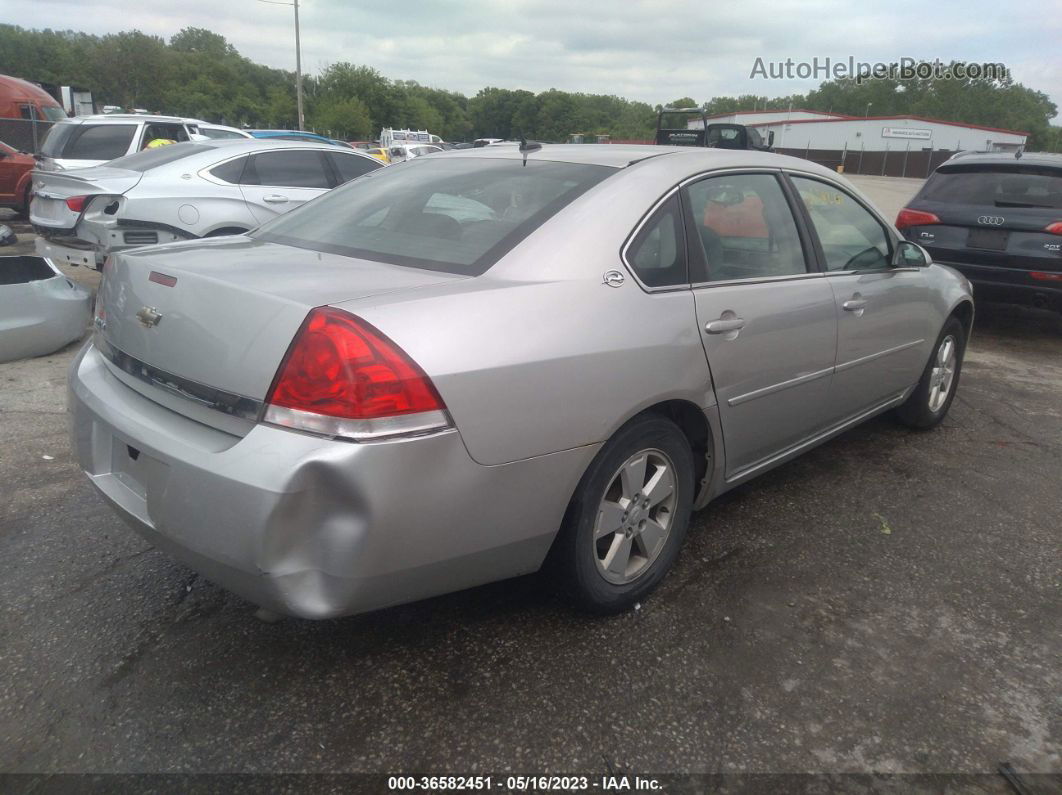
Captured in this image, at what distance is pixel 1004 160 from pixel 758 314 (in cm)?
541

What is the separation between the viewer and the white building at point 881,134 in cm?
6159

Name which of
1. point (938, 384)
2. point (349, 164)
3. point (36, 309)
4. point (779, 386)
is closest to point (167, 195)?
point (36, 309)

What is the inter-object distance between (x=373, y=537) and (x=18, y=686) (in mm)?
1230

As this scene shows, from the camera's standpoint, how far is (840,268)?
356cm

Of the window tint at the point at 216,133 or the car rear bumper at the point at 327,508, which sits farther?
the window tint at the point at 216,133

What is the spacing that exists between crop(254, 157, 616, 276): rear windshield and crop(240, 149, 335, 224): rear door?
172 inches

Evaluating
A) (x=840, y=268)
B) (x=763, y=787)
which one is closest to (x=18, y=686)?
(x=763, y=787)

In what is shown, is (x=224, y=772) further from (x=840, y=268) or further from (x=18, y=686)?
(x=840, y=268)

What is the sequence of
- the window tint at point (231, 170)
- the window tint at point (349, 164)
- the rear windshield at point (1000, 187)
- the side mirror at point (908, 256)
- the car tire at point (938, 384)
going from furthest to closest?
the window tint at point (349, 164)
the window tint at point (231, 170)
the rear windshield at point (1000, 187)
the car tire at point (938, 384)
the side mirror at point (908, 256)

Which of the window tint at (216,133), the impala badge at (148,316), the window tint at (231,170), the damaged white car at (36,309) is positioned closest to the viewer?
the impala badge at (148,316)

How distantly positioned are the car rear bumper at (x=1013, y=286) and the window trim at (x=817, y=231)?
10.0 ft

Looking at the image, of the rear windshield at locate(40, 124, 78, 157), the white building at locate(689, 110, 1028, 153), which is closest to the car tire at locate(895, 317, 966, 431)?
the rear windshield at locate(40, 124, 78, 157)

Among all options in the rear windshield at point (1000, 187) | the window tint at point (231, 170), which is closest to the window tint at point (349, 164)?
the window tint at point (231, 170)

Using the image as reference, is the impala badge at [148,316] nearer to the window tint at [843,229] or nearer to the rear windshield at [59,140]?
the window tint at [843,229]
